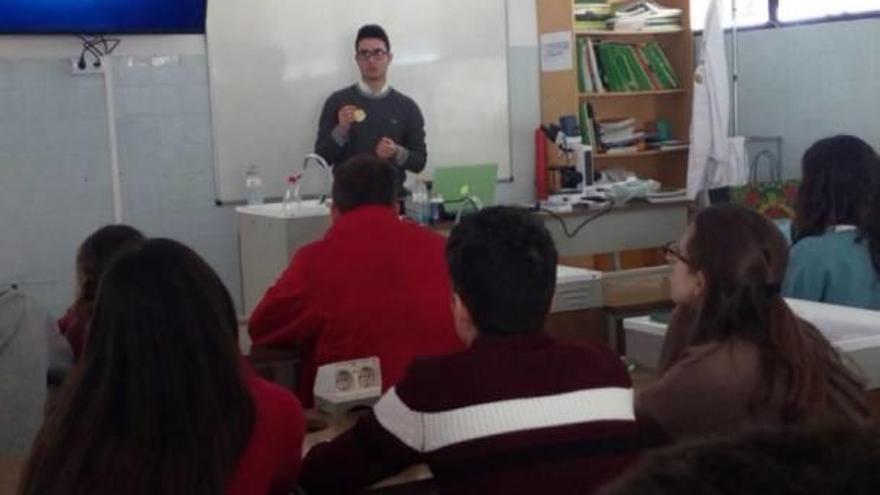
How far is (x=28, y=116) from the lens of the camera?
5.99m

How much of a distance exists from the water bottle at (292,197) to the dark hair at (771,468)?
4800 mm

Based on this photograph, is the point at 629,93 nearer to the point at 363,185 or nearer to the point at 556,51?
the point at 556,51

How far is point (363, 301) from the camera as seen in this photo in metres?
3.39

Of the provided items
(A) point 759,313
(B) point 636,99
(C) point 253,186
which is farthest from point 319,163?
(A) point 759,313

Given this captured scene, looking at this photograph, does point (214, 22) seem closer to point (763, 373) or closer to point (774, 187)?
point (774, 187)

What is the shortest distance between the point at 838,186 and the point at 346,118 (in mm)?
3161

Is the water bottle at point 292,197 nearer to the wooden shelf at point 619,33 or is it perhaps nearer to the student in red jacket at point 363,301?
the student in red jacket at point 363,301

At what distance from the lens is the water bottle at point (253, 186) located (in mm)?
6531

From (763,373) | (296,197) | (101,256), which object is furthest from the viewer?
(296,197)

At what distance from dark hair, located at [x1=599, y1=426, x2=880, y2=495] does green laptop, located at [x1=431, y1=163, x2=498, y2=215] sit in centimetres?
527

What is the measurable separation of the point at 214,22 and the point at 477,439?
4.93 metres

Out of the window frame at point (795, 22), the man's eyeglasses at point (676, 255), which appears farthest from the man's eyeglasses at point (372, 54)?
the man's eyeglasses at point (676, 255)

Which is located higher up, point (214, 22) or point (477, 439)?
point (214, 22)

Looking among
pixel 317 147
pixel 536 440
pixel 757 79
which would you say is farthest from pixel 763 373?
pixel 757 79
